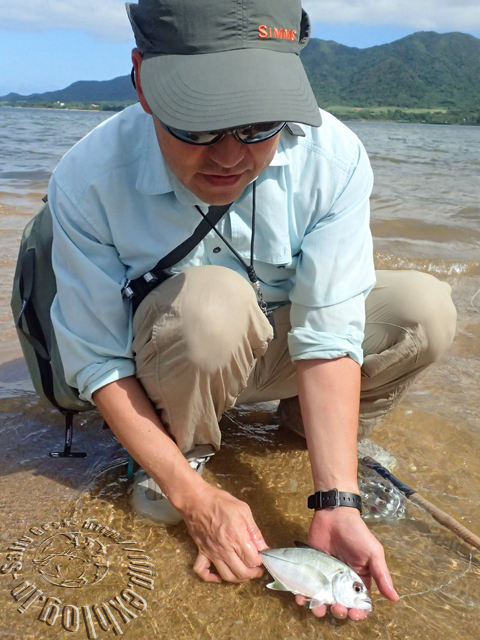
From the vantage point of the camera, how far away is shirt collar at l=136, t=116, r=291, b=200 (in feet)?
6.41

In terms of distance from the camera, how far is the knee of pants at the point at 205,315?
1.99 m

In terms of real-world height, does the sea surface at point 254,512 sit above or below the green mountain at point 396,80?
below

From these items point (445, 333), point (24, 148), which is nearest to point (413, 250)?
point (445, 333)

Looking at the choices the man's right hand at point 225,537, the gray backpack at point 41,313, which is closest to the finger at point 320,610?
the man's right hand at point 225,537

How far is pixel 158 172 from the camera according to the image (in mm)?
1952

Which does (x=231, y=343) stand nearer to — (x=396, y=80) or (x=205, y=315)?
(x=205, y=315)

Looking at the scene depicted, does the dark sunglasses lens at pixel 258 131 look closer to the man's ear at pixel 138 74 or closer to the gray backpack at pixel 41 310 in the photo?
the man's ear at pixel 138 74

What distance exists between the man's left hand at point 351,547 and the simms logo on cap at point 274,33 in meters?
1.46

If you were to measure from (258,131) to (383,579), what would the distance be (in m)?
→ 1.37

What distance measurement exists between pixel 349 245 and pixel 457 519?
1148 millimetres

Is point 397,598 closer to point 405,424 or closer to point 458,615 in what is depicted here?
point 458,615

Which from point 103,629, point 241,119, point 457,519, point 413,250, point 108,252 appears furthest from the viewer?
point 413,250

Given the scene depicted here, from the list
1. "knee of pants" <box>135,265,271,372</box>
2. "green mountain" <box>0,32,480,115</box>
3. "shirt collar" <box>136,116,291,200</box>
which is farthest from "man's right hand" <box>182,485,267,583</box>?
"green mountain" <box>0,32,480,115</box>

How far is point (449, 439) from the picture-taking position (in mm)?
2809
